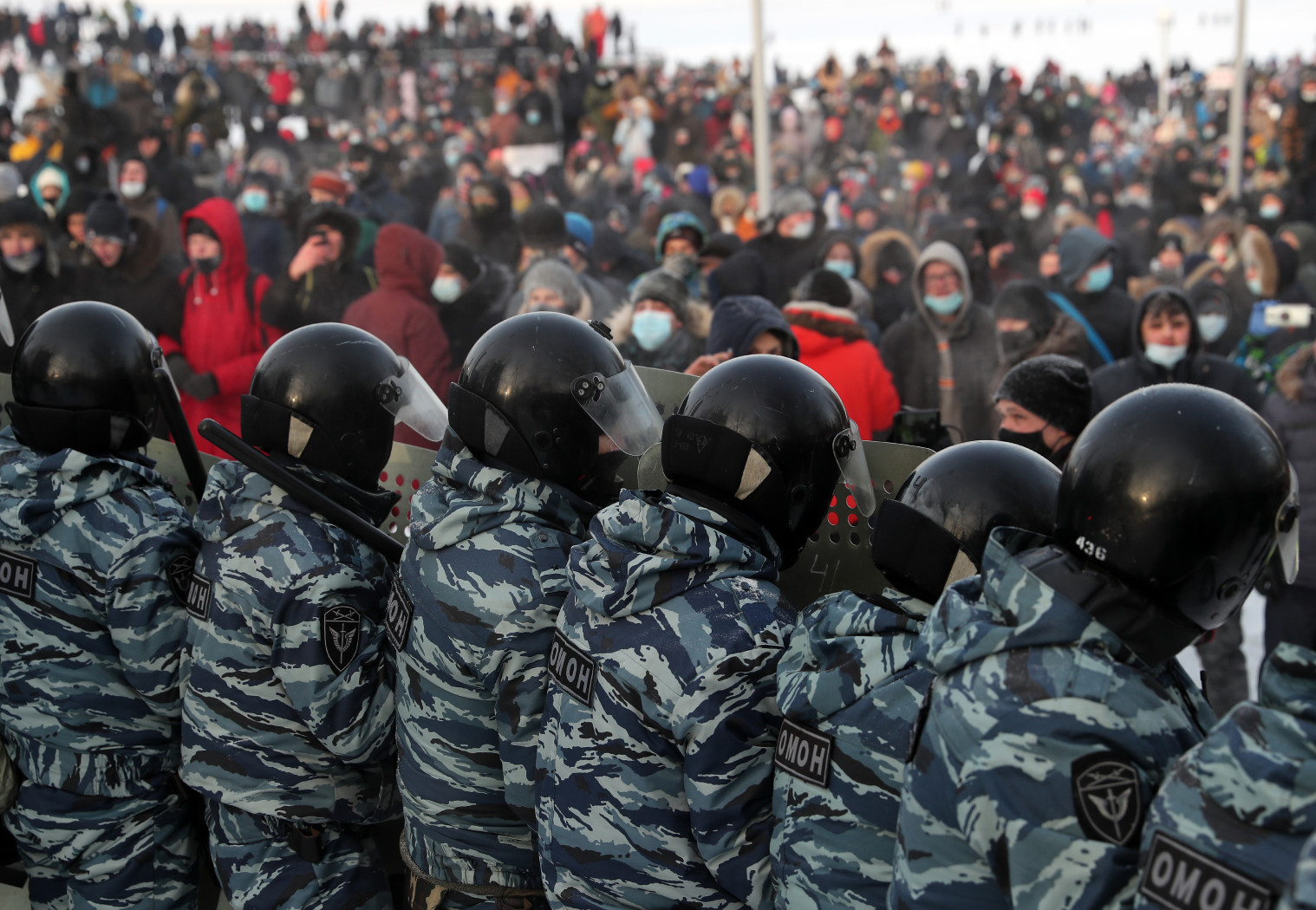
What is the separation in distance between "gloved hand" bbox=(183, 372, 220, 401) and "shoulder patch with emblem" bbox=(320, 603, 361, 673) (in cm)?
364

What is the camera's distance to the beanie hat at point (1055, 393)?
12.3 ft

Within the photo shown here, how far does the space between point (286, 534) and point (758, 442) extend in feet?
3.75

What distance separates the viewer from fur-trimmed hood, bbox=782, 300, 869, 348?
16.9 ft

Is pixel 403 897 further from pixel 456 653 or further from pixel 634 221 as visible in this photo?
pixel 634 221

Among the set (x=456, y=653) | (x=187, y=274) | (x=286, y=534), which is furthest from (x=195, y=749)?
(x=187, y=274)

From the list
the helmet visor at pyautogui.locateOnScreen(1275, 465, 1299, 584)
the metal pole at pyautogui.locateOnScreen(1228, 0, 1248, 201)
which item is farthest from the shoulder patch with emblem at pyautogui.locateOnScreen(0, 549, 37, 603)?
the metal pole at pyautogui.locateOnScreen(1228, 0, 1248, 201)

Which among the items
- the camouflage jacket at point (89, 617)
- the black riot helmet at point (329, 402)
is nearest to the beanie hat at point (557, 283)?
the black riot helmet at point (329, 402)

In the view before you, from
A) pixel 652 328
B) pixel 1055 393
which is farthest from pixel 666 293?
pixel 1055 393

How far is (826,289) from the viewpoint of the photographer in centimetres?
562

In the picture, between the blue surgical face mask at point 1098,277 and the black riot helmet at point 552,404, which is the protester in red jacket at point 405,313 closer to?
the black riot helmet at point 552,404

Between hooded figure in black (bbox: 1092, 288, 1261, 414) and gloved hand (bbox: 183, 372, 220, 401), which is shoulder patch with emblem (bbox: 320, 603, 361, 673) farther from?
gloved hand (bbox: 183, 372, 220, 401)

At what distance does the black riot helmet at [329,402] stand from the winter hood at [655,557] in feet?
3.15

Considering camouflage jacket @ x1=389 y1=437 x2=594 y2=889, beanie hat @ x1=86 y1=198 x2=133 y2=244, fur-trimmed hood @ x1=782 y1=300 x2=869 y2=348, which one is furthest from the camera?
beanie hat @ x1=86 y1=198 x2=133 y2=244

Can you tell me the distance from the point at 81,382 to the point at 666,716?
1.92 m
